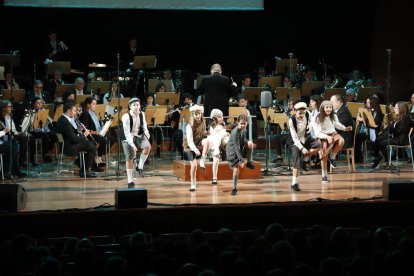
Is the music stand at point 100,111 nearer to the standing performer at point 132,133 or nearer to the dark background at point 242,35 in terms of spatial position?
the standing performer at point 132,133

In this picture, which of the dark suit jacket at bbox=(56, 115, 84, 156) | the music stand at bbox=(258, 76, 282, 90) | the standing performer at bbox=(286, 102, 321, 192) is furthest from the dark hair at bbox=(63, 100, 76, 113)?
the music stand at bbox=(258, 76, 282, 90)

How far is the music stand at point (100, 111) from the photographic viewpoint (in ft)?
43.9

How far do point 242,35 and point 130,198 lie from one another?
405 inches

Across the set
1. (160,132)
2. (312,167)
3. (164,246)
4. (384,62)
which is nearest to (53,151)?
(160,132)

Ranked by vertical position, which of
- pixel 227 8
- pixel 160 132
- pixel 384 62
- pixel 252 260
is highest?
pixel 227 8

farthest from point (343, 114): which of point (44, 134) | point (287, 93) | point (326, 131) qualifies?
point (44, 134)

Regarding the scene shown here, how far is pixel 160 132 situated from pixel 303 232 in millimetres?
8729

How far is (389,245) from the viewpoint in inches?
257

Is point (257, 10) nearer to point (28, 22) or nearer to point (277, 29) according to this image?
point (277, 29)

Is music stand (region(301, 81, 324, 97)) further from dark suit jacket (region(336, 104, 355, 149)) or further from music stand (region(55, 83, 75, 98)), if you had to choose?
music stand (region(55, 83, 75, 98))

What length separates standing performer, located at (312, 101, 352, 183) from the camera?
12.0m

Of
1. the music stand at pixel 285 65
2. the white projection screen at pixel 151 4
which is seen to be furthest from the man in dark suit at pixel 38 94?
the music stand at pixel 285 65

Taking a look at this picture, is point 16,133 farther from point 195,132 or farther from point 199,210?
point 199,210

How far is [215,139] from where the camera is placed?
11.7 metres
